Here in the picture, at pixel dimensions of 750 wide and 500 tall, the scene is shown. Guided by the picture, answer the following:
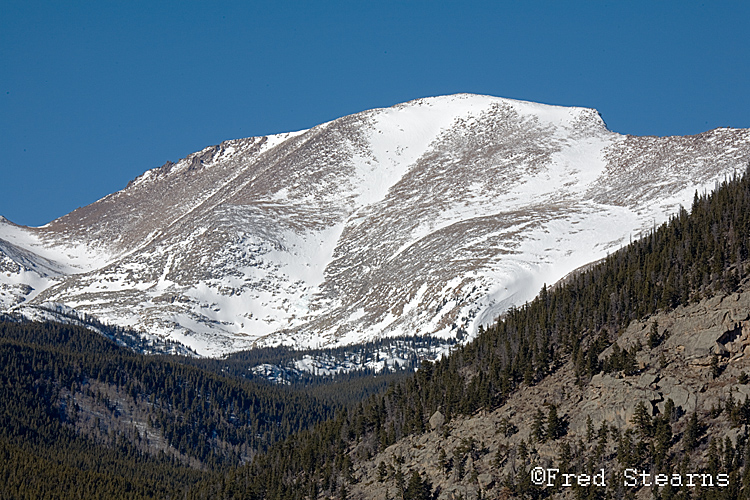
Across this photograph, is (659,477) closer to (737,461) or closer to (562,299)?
(737,461)

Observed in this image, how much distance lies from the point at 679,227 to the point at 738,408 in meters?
33.2

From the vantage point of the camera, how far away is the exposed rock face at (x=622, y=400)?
80.1 metres

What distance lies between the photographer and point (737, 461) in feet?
239

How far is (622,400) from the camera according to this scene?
84.6 meters

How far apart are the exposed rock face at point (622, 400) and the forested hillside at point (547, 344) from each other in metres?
1.46

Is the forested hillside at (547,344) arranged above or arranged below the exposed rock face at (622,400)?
above

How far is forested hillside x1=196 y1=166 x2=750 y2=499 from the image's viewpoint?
92375 millimetres

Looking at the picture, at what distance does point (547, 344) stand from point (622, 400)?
18161 millimetres

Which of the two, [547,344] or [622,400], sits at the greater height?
[547,344]

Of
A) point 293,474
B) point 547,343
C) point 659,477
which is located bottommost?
point 659,477

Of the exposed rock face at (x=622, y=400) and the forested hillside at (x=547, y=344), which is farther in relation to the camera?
the forested hillside at (x=547, y=344)

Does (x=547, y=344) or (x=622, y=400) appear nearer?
(x=622, y=400)

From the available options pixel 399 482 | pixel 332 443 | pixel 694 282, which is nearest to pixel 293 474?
pixel 332 443

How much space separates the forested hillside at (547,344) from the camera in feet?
303
